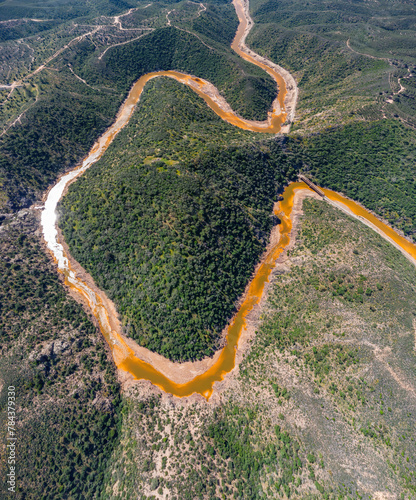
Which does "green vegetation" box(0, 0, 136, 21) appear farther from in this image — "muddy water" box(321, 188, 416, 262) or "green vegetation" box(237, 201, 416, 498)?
"green vegetation" box(237, 201, 416, 498)

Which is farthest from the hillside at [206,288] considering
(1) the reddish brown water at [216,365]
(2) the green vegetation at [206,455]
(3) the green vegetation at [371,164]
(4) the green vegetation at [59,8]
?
(4) the green vegetation at [59,8]

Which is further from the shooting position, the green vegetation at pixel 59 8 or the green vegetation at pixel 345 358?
the green vegetation at pixel 59 8

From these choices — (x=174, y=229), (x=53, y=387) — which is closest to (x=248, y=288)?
(x=174, y=229)

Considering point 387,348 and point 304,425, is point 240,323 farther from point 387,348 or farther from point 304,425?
point 387,348

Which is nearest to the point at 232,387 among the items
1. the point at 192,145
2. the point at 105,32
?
the point at 192,145

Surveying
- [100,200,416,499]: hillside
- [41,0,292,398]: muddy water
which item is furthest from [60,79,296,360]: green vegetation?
[100,200,416,499]: hillside

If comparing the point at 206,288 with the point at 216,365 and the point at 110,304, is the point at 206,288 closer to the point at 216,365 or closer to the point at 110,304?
the point at 216,365

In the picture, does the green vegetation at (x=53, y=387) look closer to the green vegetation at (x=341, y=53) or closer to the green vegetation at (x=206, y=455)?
the green vegetation at (x=206, y=455)
